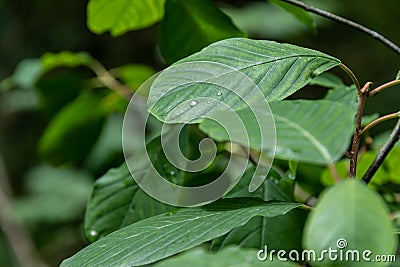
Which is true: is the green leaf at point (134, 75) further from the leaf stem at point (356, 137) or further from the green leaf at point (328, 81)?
the leaf stem at point (356, 137)

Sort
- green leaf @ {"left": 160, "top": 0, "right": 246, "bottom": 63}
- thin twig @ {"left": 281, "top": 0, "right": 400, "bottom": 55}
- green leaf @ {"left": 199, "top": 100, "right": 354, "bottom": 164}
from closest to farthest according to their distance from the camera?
1. green leaf @ {"left": 199, "top": 100, "right": 354, "bottom": 164}
2. thin twig @ {"left": 281, "top": 0, "right": 400, "bottom": 55}
3. green leaf @ {"left": 160, "top": 0, "right": 246, "bottom": 63}

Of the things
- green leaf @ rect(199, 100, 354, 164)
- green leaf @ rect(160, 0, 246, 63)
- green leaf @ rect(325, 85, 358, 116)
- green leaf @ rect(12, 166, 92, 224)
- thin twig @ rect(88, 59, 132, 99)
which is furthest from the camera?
green leaf @ rect(12, 166, 92, 224)

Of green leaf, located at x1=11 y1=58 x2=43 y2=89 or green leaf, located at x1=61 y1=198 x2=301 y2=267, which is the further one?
green leaf, located at x1=11 y1=58 x2=43 y2=89

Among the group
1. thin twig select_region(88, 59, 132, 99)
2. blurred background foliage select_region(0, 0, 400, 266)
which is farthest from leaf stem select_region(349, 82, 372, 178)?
blurred background foliage select_region(0, 0, 400, 266)

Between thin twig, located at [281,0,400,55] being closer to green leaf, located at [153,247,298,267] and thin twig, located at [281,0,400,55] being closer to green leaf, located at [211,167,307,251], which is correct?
green leaf, located at [211,167,307,251]

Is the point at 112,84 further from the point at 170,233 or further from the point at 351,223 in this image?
the point at 351,223

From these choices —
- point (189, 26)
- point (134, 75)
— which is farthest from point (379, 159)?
point (134, 75)

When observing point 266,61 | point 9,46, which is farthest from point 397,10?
point 266,61
